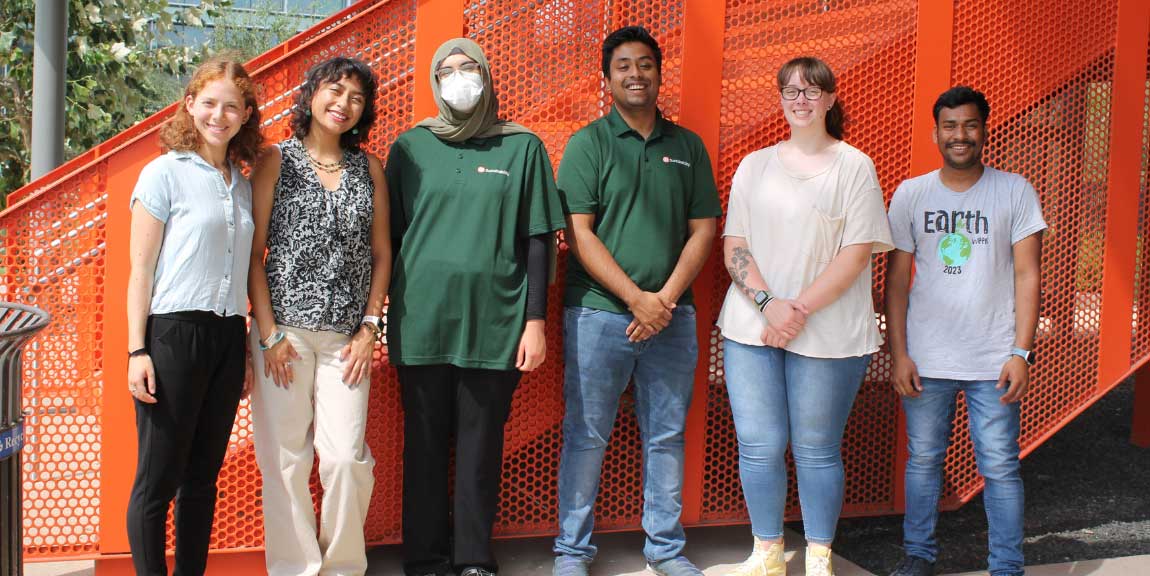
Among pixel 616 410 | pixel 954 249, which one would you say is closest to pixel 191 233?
pixel 616 410

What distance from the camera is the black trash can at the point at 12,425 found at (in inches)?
92.0

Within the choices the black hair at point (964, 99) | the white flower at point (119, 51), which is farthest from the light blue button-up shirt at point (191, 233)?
the white flower at point (119, 51)

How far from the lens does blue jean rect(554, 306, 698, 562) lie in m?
3.96

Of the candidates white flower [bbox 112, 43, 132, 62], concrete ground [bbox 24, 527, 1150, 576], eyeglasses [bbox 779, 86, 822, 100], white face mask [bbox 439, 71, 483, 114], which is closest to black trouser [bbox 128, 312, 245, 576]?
concrete ground [bbox 24, 527, 1150, 576]

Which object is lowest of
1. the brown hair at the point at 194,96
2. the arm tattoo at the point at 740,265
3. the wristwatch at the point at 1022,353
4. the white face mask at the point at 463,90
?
the wristwatch at the point at 1022,353

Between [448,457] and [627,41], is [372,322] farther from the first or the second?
[627,41]

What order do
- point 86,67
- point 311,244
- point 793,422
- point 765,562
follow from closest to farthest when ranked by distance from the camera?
point 311,244, point 793,422, point 765,562, point 86,67

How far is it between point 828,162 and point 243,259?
222 cm

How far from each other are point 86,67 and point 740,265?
5.40 metres

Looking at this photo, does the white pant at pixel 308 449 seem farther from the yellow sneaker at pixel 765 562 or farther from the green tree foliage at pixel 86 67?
the green tree foliage at pixel 86 67

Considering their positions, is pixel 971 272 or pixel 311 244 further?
pixel 971 272

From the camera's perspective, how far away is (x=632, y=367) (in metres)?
4.03

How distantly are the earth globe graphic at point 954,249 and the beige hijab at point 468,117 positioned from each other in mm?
1793

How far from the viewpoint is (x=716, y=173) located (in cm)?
445
